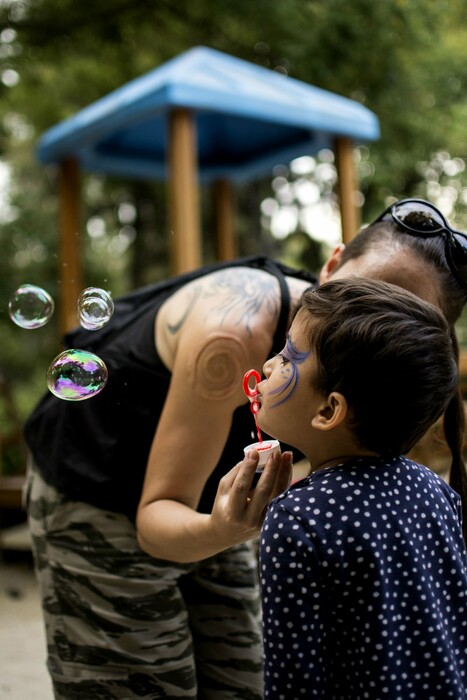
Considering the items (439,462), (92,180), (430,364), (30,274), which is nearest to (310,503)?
Result: (430,364)

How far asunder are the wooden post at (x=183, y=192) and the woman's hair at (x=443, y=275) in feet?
11.1

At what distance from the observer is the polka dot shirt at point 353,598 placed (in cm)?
101

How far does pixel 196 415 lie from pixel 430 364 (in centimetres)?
50

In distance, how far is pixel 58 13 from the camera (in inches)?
292

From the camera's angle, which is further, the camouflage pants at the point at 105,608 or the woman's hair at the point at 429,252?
the camouflage pants at the point at 105,608

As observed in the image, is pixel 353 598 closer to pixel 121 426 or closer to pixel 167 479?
pixel 167 479

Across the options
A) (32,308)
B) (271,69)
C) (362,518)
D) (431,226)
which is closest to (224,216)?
(271,69)

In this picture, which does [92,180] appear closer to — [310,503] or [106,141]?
[106,141]

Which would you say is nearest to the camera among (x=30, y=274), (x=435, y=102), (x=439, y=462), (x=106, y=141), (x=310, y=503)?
(x=310, y=503)

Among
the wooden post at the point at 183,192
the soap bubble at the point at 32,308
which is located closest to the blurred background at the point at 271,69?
the wooden post at the point at 183,192

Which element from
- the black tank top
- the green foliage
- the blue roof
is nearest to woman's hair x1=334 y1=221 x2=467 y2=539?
the black tank top

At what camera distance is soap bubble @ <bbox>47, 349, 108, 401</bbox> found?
57.7 inches

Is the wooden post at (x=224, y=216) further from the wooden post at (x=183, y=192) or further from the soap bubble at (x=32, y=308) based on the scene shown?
the soap bubble at (x=32, y=308)

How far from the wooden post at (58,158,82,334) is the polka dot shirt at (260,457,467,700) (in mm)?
5002
